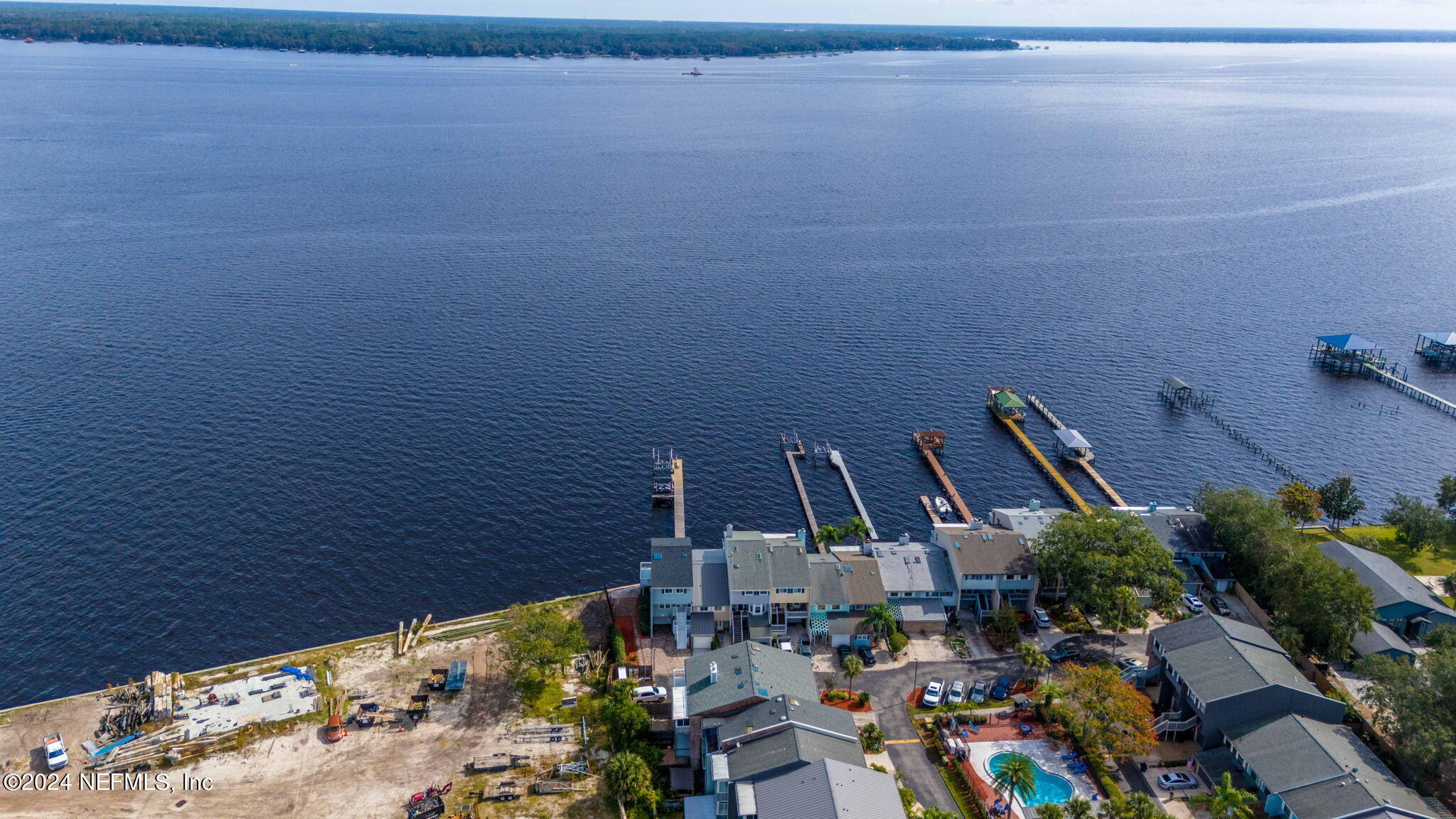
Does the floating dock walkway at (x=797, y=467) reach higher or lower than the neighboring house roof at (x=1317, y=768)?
higher

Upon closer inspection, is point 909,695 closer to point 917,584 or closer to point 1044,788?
point 917,584

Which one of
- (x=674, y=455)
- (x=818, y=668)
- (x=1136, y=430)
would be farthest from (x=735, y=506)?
(x=1136, y=430)

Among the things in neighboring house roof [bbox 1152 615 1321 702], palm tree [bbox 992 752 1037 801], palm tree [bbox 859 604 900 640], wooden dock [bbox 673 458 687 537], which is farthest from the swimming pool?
wooden dock [bbox 673 458 687 537]

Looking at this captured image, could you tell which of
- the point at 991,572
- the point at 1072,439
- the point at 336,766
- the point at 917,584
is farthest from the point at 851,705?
the point at 1072,439

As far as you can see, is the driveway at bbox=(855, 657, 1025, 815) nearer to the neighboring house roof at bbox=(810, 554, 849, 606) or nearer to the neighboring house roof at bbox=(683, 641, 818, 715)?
the neighboring house roof at bbox=(683, 641, 818, 715)

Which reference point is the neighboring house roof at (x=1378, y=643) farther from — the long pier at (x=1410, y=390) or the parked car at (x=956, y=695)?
the long pier at (x=1410, y=390)

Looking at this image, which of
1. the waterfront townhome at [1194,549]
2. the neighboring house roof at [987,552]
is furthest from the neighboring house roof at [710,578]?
the waterfront townhome at [1194,549]

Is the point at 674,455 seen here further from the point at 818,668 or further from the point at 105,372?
the point at 105,372
